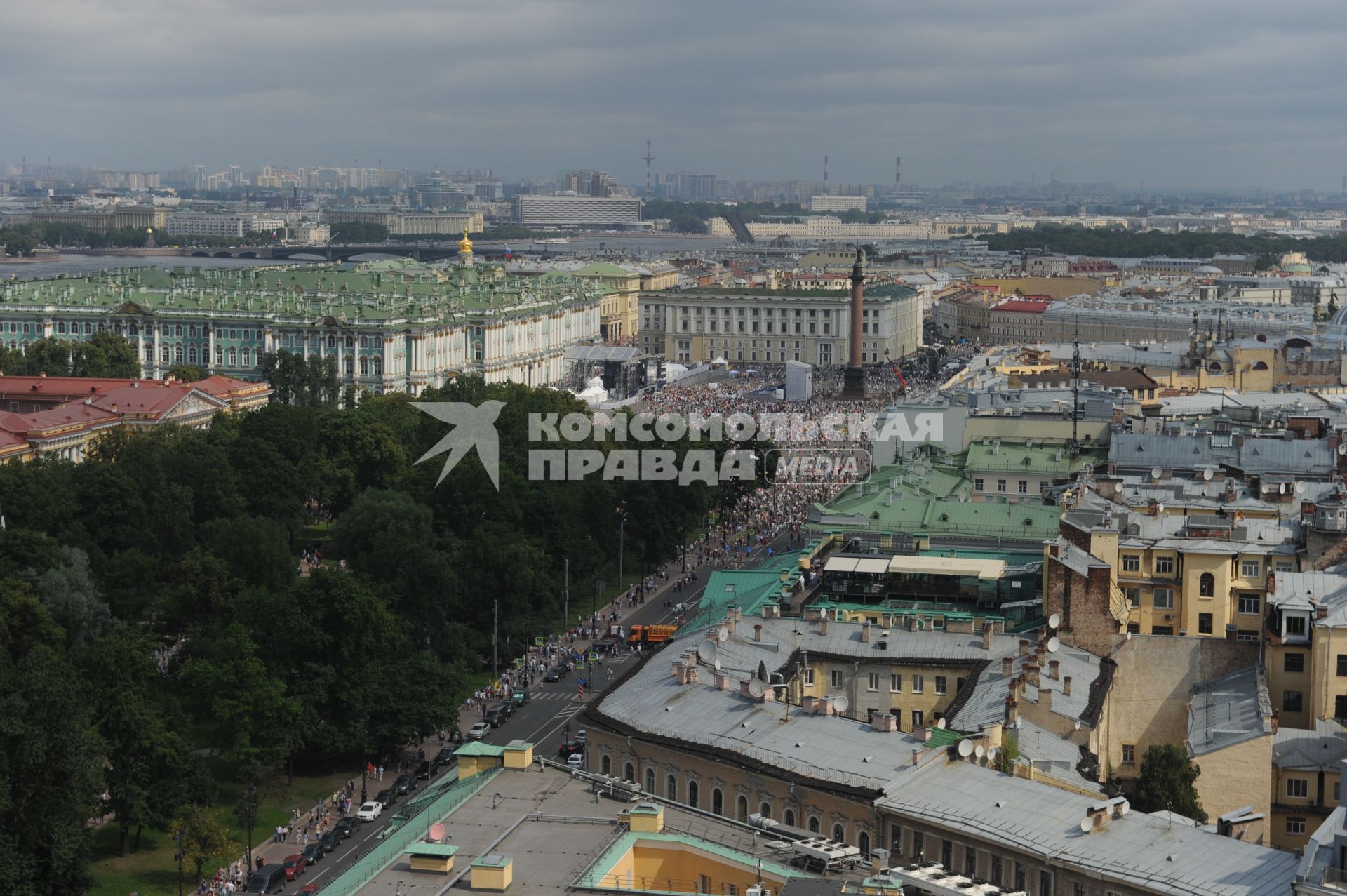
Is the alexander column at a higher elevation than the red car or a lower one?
higher

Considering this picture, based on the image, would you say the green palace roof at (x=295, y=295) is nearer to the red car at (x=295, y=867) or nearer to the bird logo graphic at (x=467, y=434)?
the bird logo graphic at (x=467, y=434)

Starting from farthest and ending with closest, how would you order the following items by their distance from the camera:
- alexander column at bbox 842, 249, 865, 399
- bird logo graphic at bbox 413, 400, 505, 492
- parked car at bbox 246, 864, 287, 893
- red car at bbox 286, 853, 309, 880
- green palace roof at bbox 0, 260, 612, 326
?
1. alexander column at bbox 842, 249, 865, 399
2. green palace roof at bbox 0, 260, 612, 326
3. bird logo graphic at bbox 413, 400, 505, 492
4. red car at bbox 286, 853, 309, 880
5. parked car at bbox 246, 864, 287, 893

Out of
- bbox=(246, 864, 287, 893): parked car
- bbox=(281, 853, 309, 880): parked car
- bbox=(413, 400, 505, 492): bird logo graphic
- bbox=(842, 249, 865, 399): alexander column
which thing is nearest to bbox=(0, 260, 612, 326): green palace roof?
bbox=(842, 249, 865, 399): alexander column

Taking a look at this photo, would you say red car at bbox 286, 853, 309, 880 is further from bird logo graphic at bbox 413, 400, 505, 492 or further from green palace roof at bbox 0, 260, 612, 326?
green palace roof at bbox 0, 260, 612, 326

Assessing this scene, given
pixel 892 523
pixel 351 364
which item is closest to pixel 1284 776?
pixel 892 523

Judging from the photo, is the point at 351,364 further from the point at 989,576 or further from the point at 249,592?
the point at 989,576

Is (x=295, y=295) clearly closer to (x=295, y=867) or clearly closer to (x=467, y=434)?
(x=467, y=434)
